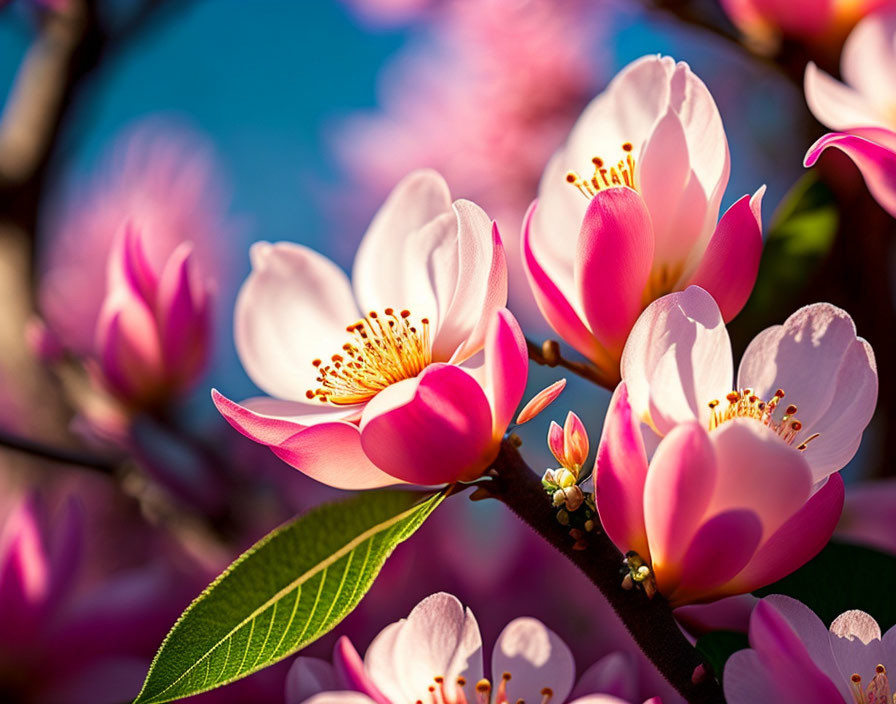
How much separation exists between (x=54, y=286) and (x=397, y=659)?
45.7 inches

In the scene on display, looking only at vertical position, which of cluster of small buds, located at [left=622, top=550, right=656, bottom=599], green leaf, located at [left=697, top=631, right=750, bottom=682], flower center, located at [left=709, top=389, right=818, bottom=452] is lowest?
green leaf, located at [left=697, top=631, right=750, bottom=682]

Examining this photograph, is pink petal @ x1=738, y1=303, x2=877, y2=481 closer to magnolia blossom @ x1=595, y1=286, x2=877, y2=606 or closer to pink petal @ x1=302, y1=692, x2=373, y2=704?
magnolia blossom @ x1=595, y1=286, x2=877, y2=606

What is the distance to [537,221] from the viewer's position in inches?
14.1

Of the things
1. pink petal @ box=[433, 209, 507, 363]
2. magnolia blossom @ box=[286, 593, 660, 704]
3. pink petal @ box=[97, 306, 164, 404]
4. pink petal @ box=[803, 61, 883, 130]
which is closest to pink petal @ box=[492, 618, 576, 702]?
magnolia blossom @ box=[286, 593, 660, 704]

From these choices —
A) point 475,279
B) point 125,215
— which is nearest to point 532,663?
point 475,279

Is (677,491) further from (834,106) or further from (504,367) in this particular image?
(834,106)

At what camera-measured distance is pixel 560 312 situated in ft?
1.08

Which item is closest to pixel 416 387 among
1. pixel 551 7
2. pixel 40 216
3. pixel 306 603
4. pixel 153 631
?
pixel 306 603

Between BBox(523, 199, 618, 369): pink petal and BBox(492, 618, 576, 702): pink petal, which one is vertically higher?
BBox(523, 199, 618, 369): pink petal

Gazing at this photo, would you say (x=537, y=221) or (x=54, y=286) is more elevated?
(x=537, y=221)

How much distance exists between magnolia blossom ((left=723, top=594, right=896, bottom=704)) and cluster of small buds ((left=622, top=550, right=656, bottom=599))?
1.2 inches

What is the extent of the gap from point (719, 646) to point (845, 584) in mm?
64

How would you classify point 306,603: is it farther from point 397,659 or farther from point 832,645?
point 832,645

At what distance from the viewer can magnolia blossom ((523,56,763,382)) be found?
0.31 m
